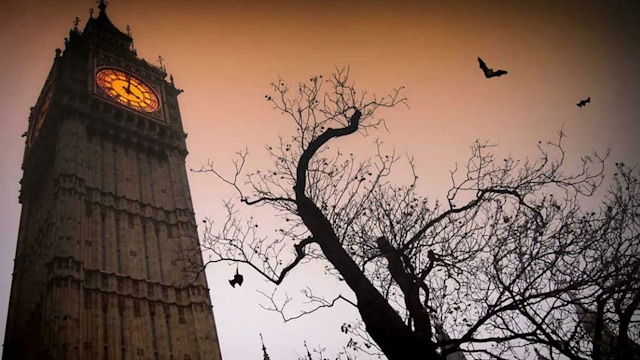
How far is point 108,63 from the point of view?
43969 mm

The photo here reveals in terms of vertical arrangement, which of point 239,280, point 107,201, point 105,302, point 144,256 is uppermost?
point 107,201

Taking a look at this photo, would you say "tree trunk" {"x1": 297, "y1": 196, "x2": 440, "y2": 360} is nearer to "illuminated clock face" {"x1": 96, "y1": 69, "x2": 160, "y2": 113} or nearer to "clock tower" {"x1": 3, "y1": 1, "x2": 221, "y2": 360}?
"clock tower" {"x1": 3, "y1": 1, "x2": 221, "y2": 360}

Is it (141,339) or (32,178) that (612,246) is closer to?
(141,339)

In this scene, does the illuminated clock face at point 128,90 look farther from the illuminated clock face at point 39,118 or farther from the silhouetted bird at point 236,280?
the silhouetted bird at point 236,280

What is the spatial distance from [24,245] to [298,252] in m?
40.4

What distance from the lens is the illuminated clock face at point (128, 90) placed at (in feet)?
137

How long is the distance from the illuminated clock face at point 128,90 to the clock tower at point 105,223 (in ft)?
0.43

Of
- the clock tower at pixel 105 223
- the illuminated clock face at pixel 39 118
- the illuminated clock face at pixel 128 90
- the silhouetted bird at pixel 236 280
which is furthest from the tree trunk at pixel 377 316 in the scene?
the illuminated clock face at pixel 39 118

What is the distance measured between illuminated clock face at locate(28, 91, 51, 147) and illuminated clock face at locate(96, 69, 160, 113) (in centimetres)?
512

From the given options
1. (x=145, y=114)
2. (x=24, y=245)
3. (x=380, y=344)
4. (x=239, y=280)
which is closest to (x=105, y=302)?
(x=24, y=245)

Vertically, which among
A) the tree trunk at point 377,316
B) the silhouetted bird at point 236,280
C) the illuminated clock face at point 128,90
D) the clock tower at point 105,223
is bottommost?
the tree trunk at point 377,316

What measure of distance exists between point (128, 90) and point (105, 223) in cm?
1579

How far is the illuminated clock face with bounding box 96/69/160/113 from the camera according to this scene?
1641 inches

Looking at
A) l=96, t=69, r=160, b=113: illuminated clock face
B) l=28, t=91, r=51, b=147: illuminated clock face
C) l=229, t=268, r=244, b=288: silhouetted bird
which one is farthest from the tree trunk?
l=28, t=91, r=51, b=147: illuminated clock face
